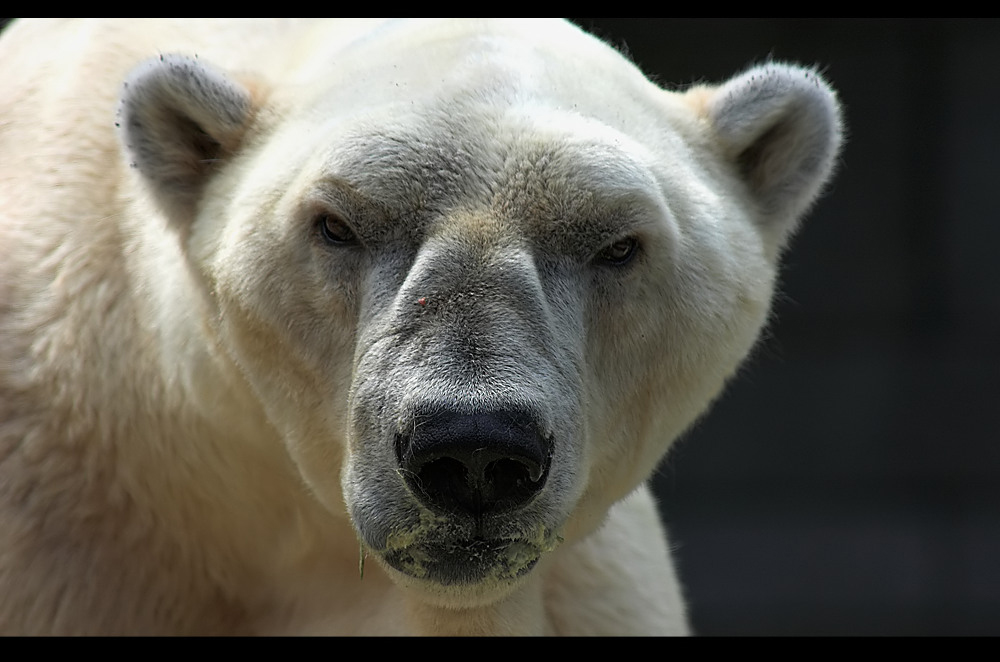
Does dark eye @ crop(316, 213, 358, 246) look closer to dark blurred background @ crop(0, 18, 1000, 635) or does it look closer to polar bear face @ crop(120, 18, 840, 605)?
polar bear face @ crop(120, 18, 840, 605)

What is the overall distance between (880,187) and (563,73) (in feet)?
22.8

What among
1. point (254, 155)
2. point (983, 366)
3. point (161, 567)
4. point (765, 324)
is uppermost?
point (254, 155)

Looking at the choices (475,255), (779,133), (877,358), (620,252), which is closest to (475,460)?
(475,255)

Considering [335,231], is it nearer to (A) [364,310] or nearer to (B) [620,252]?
(A) [364,310]

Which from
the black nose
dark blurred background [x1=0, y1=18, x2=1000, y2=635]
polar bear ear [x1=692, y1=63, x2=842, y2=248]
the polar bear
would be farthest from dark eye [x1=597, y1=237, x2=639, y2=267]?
dark blurred background [x1=0, y1=18, x2=1000, y2=635]

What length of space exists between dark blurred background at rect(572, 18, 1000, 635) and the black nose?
6826mm

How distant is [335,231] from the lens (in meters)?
2.43

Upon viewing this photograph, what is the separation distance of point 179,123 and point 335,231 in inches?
23.0

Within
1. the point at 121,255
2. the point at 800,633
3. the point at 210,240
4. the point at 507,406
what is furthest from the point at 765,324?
the point at 800,633

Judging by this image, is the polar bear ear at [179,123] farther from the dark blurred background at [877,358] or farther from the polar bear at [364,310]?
the dark blurred background at [877,358]

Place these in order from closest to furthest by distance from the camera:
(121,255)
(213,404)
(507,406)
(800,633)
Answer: (507,406) → (213,404) → (121,255) → (800,633)

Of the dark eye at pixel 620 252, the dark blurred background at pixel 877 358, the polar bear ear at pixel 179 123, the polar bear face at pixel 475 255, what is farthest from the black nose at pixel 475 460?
the dark blurred background at pixel 877 358

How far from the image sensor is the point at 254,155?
2.72 m

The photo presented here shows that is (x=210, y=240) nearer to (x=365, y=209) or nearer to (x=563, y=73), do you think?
(x=365, y=209)
